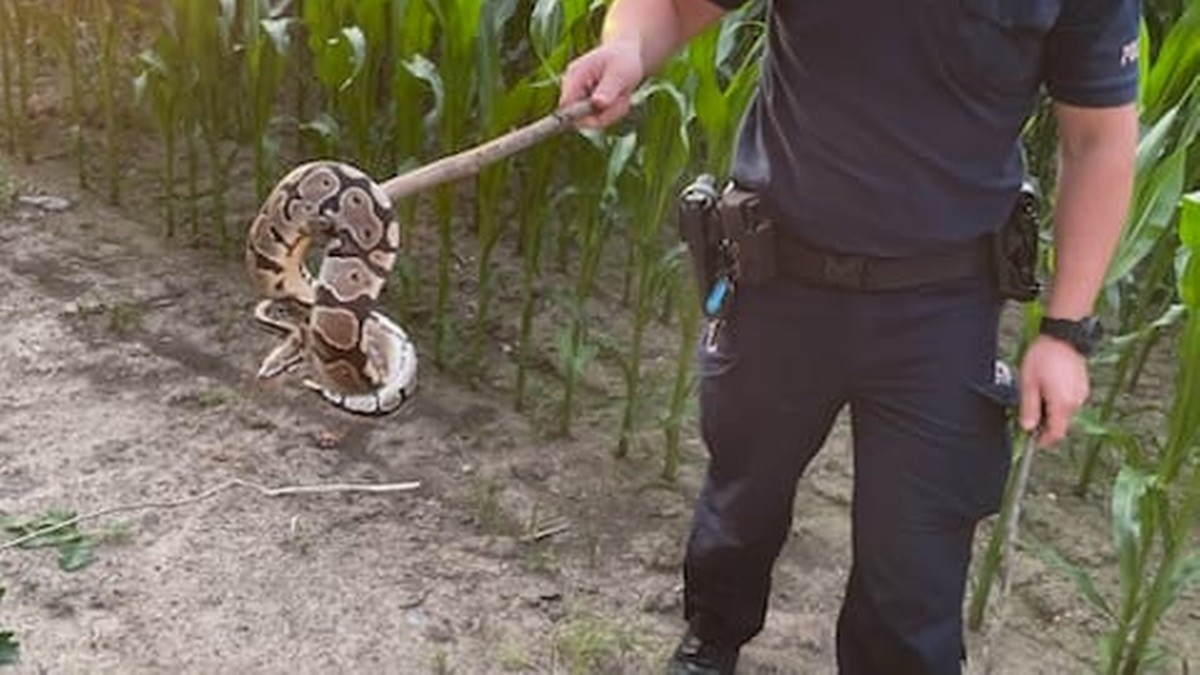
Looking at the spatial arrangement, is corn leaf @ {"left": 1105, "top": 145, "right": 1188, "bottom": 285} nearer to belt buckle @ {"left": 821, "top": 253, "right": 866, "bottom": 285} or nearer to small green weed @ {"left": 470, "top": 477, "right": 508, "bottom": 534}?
belt buckle @ {"left": 821, "top": 253, "right": 866, "bottom": 285}

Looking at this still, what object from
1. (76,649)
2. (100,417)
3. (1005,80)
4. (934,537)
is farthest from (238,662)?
(1005,80)

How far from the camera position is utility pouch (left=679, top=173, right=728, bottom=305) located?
258cm

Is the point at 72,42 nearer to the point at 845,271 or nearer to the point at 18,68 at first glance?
the point at 18,68

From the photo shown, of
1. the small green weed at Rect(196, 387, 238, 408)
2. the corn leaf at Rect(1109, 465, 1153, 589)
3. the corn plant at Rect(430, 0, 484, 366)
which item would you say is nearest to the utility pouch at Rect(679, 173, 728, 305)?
the corn leaf at Rect(1109, 465, 1153, 589)

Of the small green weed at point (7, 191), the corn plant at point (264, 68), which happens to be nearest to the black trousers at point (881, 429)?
the corn plant at point (264, 68)

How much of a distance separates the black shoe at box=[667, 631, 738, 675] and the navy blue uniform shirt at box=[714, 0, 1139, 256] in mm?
969

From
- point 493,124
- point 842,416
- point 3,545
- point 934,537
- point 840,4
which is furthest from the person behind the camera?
point 842,416

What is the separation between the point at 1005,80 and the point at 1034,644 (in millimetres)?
1572

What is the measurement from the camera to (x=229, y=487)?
370 centimetres

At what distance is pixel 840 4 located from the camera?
228 centimetres

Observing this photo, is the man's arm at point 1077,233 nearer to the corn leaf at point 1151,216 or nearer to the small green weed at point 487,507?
the corn leaf at point 1151,216

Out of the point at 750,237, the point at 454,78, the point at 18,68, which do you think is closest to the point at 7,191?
the point at 18,68

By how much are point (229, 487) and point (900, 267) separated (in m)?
1.86

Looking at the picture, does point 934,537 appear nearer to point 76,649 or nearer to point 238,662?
point 238,662
